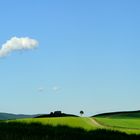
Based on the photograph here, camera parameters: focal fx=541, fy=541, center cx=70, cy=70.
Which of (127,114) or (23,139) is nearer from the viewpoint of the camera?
(23,139)

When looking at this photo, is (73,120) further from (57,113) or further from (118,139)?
(118,139)

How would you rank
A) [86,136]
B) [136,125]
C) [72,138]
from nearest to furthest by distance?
[72,138], [86,136], [136,125]

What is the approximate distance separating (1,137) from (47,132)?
6.06m

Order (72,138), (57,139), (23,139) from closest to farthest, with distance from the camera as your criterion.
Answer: (23,139)
(57,139)
(72,138)

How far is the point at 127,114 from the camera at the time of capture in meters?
152

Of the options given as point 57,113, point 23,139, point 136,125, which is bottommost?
point 23,139

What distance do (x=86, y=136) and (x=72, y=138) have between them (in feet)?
7.23

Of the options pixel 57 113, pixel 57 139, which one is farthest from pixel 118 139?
pixel 57 113

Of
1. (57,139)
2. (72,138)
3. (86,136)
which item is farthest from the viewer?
(86,136)

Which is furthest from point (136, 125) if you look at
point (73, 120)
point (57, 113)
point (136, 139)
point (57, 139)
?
point (57, 139)

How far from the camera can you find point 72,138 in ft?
A: 88.4

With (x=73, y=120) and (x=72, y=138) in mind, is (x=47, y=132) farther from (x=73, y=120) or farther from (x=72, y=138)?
(x=73, y=120)

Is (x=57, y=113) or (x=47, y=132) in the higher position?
(x=57, y=113)

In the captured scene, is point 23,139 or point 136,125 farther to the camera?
point 136,125
